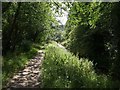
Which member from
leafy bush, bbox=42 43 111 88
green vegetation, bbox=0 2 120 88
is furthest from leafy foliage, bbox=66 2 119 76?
leafy bush, bbox=42 43 111 88

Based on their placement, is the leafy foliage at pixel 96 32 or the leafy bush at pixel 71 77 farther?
the leafy foliage at pixel 96 32

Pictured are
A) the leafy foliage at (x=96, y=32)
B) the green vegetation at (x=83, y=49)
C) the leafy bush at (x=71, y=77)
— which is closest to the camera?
the leafy bush at (x=71, y=77)

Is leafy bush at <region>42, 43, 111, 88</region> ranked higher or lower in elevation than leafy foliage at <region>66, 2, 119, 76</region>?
lower

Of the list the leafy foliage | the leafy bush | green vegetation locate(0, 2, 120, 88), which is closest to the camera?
the leafy bush

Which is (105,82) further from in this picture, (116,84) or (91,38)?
(91,38)

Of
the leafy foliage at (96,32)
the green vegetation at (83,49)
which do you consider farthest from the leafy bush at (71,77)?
the leafy foliage at (96,32)

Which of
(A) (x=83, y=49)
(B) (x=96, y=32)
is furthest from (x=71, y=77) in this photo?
(A) (x=83, y=49)

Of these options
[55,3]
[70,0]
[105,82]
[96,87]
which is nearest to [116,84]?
[105,82]

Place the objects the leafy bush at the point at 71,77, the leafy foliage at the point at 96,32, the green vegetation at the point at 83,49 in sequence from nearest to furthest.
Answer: the leafy bush at the point at 71,77, the green vegetation at the point at 83,49, the leafy foliage at the point at 96,32

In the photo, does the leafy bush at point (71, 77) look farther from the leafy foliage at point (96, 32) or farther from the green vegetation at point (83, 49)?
the leafy foliage at point (96, 32)

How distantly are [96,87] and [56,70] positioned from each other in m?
3.04

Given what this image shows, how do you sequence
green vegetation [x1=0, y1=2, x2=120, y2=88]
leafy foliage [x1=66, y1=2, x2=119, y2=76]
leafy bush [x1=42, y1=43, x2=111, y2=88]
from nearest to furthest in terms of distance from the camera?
leafy bush [x1=42, y1=43, x2=111, y2=88] → green vegetation [x1=0, y1=2, x2=120, y2=88] → leafy foliage [x1=66, y1=2, x2=119, y2=76]

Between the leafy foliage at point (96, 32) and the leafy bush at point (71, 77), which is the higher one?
the leafy foliage at point (96, 32)

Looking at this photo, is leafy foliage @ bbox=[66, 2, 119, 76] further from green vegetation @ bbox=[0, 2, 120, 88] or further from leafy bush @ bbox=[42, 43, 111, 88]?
leafy bush @ bbox=[42, 43, 111, 88]
